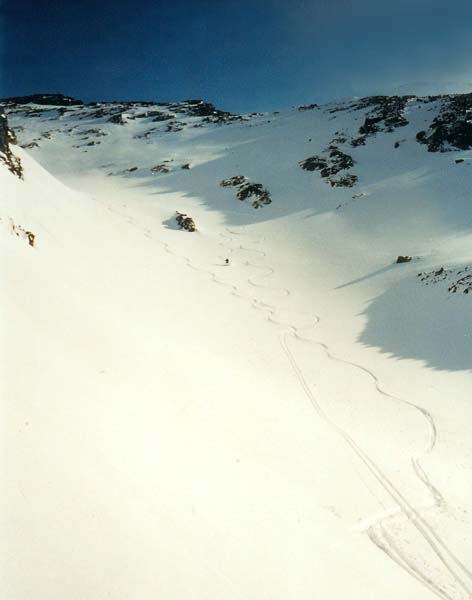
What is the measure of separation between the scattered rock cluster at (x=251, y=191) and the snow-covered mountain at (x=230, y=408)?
11.0 m

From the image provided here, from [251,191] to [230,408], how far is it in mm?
32463

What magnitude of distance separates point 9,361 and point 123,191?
1466 inches

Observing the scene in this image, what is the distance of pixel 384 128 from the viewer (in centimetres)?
4784

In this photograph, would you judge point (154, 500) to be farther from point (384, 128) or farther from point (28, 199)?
point (384, 128)

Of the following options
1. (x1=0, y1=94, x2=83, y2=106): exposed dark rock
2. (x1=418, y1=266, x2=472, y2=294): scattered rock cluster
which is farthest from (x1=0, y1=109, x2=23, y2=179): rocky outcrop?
(x1=0, y1=94, x2=83, y2=106): exposed dark rock

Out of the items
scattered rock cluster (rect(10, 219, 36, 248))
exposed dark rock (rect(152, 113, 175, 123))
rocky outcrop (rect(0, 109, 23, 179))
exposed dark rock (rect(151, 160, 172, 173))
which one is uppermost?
exposed dark rock (rect(152, 113, 175, 123))

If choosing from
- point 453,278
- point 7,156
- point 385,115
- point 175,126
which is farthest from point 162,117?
point 453,278

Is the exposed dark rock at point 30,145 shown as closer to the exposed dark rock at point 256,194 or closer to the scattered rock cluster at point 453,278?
the exposed dark rock at point 256,194

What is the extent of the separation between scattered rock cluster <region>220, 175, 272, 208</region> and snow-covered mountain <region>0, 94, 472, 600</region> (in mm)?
10997

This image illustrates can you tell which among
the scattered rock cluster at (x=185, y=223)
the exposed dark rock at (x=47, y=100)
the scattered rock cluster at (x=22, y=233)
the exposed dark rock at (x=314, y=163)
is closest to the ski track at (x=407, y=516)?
the scattered rock cluster at (x=22, y=233)

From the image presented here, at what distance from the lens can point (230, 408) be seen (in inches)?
297

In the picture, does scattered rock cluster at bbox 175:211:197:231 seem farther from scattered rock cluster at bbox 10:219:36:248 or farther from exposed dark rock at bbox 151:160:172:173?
exposed dark rock at bbox 151:160:172:173

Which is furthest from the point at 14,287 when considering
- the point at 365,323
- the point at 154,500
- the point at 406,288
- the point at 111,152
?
the point at 111,152

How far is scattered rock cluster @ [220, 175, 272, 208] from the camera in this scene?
116ft
